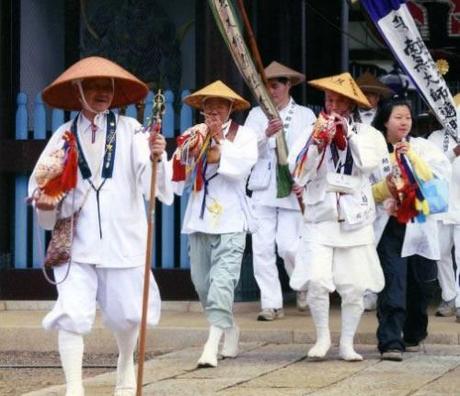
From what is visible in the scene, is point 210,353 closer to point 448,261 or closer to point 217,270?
point 217,270

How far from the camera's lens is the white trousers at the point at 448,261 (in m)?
13.9

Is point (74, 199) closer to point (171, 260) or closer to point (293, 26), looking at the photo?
point (171, 260)

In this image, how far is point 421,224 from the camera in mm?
11461

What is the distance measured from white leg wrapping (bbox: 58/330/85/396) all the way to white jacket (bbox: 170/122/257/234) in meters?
2.32

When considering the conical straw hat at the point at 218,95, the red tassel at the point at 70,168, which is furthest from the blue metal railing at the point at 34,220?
the red tassel at the point at 70,168

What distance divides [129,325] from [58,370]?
2518mm

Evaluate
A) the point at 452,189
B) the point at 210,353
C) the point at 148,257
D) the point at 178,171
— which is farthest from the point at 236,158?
the point at 452,189

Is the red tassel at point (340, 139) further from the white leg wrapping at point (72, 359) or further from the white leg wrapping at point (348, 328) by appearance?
the white leg wrapping at point (72, 359)

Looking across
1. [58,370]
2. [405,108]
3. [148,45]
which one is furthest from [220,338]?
[148,45]

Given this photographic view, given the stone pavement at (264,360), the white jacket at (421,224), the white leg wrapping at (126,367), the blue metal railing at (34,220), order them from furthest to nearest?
the blue metal railing at (34,220), the white jacket at (421,224), the stone pavement at (264,360), the white leg wrapping at (126,367)

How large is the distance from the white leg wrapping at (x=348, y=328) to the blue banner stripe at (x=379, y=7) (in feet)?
8.30

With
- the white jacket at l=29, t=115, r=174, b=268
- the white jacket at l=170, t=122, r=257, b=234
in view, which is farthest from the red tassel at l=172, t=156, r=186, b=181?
the white jacket at l=29, t=115, r=174, b=268

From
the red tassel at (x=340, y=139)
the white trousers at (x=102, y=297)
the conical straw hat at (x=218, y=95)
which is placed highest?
the conical straw hat at (x=218, y=95)

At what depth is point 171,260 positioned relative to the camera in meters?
14.6
